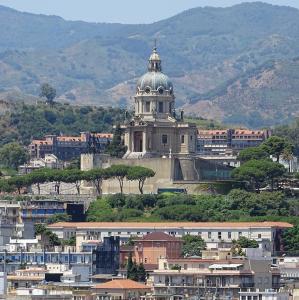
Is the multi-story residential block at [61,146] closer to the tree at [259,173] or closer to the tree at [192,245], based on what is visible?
the tree at [259,173]

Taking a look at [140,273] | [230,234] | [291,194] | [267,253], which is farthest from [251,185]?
[140,273]

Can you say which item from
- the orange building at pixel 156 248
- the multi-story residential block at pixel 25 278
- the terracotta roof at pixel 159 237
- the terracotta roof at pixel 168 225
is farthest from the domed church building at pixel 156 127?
the multi-story residential block at pixel 25 278

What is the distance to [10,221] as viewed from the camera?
122188mm

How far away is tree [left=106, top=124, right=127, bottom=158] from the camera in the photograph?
452 ft

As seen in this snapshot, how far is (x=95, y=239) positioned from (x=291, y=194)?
73.4 feet

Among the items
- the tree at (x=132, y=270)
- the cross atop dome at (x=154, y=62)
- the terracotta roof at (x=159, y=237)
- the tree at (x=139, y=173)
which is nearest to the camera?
the tree at (x=132, y=270)

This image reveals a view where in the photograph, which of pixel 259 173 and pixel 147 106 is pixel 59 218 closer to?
pixel 259 173

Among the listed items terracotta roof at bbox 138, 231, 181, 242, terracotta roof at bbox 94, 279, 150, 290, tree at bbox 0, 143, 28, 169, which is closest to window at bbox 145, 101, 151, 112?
tree at bbox 0, 143, 28, 169

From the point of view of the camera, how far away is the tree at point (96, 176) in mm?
131000

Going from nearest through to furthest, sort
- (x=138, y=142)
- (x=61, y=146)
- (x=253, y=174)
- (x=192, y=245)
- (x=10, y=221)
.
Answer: (x=192, y=245)
(x=10, y=221)
(x=253, y=174)
(x=138, y=142)
(x=61, y=146)

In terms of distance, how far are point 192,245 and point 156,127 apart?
26.9 metres

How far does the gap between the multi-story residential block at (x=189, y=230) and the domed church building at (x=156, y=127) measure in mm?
19209

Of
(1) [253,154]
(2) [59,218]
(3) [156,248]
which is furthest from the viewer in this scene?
(1) [253,154]

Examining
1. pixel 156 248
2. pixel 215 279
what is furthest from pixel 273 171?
pixel 215 279
